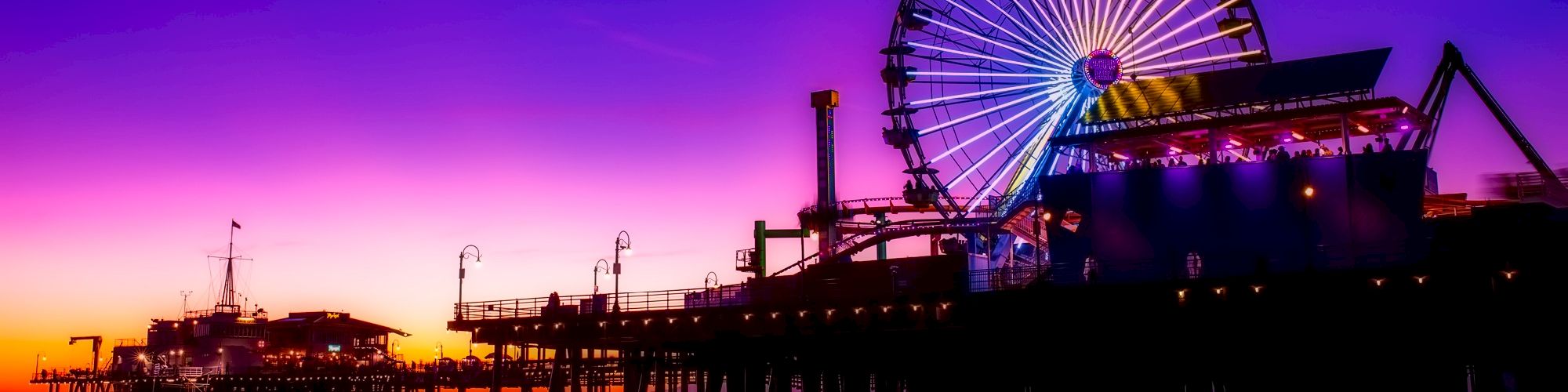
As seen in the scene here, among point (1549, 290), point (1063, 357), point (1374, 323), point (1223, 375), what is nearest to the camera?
point (1549, 290)

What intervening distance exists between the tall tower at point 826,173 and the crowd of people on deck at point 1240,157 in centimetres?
3705

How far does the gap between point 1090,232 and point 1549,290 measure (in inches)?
688

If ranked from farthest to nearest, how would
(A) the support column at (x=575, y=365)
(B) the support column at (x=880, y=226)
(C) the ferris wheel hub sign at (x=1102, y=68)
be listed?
(B) the support column at (x=880, y=226), (C) the ferris wheel hub sign at (x=1102, y=68), (A) the support column at (x=575, y=365)

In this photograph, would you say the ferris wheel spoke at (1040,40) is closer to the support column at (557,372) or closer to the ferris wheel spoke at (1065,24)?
the ferris wheel spoke at (1065,24)

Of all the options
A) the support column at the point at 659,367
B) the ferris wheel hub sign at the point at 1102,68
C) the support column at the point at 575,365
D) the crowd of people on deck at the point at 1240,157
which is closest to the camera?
the crowd of people on deck at the point at 1240,157

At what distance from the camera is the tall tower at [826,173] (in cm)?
9225

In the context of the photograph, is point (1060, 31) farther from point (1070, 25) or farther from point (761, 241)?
point (761, 241)

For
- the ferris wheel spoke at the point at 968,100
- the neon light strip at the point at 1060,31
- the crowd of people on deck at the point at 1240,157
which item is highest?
the neon light strip at the point at 1060,31

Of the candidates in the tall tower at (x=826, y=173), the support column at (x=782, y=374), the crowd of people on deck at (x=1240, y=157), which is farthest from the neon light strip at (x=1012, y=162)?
the tall tower at (x=826, y=173)

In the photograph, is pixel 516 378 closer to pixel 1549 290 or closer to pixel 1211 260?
pixel 1211 260

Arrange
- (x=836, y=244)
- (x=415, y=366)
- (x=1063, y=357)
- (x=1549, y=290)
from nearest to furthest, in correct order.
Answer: (x=1549, y=290) → (x=1063, y=357) → (x=836, y=244) → (x=415, y=366)

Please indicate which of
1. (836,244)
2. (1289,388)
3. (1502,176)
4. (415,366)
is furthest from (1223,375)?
(415,366)

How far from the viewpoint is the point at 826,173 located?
3669 inches

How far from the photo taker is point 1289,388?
40.4m
